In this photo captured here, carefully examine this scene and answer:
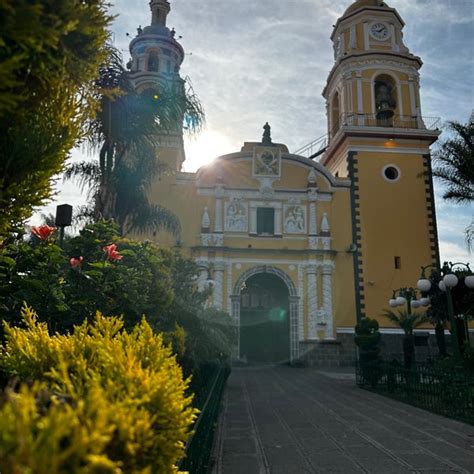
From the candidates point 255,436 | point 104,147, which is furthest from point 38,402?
point 104,147

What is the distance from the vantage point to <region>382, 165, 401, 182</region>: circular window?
72.9ft

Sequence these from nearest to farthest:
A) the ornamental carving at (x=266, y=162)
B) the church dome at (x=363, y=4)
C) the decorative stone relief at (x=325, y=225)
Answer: the decorative stone relief at (x=325, y=225)
the ornamental carving at (x=266, y=162)
the church dome at (x=363, y=4)

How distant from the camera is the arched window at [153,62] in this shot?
77.4 feet

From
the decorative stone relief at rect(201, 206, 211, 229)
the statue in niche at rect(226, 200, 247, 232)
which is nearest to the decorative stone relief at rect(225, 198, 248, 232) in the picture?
the statue in niche at rect(226, 200, 247, 232)

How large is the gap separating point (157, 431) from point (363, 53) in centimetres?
2385

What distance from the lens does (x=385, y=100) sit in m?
22.3

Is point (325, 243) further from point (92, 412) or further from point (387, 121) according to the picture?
point (92, 412)

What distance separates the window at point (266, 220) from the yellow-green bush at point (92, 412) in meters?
19.8

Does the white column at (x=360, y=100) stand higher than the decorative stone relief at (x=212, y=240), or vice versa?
the white column at (x=360, y=100)

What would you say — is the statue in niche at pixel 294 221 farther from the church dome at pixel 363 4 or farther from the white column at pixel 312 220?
the church dome at pixel 363 4

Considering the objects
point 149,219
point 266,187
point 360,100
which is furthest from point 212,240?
point 360,100

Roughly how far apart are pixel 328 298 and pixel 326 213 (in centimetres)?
411

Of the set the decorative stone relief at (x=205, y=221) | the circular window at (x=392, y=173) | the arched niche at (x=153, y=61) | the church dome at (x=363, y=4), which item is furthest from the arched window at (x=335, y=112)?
the arched niche at (x=153, y=61)

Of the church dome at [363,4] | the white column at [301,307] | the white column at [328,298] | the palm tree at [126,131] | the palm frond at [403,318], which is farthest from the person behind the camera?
the church dome at [363,4]
